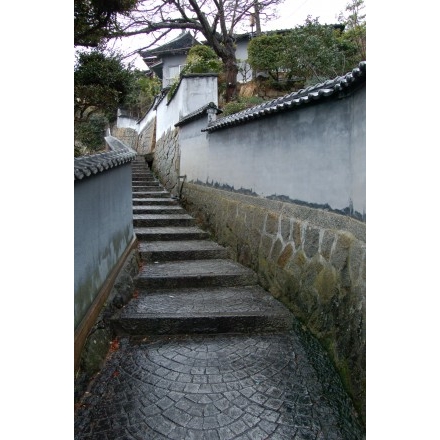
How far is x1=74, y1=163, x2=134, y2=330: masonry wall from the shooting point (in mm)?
2904

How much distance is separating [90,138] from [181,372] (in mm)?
14224

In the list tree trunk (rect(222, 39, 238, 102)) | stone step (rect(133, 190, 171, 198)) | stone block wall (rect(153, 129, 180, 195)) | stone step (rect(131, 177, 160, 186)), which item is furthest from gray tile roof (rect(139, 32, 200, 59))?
stone step (rect(133, 190, 171, 198))

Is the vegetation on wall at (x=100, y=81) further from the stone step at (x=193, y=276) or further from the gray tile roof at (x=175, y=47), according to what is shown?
the gray tile roof at (x=175, y=47)

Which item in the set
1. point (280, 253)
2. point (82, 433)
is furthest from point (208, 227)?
point (82, 433)

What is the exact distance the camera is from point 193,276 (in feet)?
16.1

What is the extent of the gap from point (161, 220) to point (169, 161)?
418 cm


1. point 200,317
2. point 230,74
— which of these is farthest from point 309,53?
point 200,317

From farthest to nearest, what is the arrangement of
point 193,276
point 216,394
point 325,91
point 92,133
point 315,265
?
point 92,133
point 193,276
point 315,265
point 325,91
point 216,394

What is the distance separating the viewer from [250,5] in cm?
1328

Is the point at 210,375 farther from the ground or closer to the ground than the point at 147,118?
closer to the ground

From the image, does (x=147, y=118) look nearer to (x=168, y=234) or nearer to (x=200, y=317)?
(x=168, y=234)

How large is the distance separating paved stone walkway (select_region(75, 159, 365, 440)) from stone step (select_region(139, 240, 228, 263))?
913 millimetres

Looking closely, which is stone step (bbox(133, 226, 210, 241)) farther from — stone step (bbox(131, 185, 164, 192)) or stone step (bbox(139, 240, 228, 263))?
stone step (bbox(131, 185, 164, 192))

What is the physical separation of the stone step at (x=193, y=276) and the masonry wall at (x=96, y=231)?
1.83 ft
